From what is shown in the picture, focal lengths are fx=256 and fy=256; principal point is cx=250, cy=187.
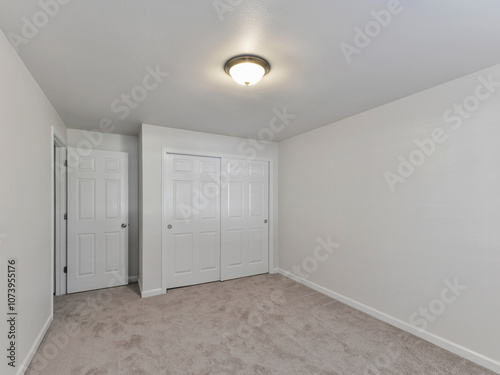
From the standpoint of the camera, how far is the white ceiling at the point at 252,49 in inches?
54.8

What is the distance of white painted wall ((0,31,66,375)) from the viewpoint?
159 cm

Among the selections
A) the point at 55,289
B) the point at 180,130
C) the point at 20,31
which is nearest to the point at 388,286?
the point at 180,130

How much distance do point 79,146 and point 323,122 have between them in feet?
11.4

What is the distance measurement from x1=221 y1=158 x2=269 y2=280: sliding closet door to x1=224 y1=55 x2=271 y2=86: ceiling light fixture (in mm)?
2203

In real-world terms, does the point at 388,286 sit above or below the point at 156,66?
below

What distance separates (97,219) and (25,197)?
189cm

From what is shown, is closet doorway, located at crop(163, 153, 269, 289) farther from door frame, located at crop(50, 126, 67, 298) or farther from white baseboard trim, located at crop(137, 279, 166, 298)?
door frame, located at crop(50, 126, 67, 298)

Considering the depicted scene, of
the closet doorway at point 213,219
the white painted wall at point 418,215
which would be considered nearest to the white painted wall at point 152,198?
the closet doorway at point 213,219

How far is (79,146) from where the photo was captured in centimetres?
372

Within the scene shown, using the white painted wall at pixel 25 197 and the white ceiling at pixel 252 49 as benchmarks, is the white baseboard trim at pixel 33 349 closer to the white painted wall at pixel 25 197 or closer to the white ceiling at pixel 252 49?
the white painted wall at pixel 25 197

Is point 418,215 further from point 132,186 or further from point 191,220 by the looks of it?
point 132,186

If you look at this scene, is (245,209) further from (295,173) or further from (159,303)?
(159,303)

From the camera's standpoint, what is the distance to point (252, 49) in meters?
1.75

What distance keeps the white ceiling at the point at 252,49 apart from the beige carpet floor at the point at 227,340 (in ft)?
7.61
